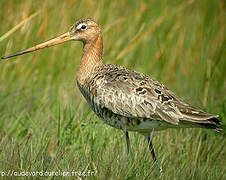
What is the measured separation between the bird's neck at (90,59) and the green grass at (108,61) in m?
0.39

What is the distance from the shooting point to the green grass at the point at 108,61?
4.59 metres

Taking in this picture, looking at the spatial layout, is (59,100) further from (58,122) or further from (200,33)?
(200,33)

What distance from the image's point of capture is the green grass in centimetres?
459

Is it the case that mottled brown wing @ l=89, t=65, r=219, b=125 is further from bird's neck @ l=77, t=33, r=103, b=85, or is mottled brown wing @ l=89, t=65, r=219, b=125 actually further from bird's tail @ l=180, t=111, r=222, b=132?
bird's neck @ l=77, t=33, r=103, b=85

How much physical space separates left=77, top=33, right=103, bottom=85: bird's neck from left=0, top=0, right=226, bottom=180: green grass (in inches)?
15.2

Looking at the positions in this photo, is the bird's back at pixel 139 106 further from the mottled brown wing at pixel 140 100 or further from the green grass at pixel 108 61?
the green grass at pixel 108 61

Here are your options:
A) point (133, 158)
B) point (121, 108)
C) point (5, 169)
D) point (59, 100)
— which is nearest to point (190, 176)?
point (133, 158)

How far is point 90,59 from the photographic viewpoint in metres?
5.79

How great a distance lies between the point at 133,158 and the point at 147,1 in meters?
4.27

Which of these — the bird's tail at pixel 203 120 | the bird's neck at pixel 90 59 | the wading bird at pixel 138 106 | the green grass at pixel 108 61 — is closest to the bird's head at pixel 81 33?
the bird's neck at pixel 90 59

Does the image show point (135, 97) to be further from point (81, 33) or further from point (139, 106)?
point (81, 33)

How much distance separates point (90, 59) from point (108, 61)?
66.9 inches

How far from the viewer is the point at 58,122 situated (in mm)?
5406

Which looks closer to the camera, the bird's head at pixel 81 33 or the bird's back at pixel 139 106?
the bird's back at pixel 139 106
